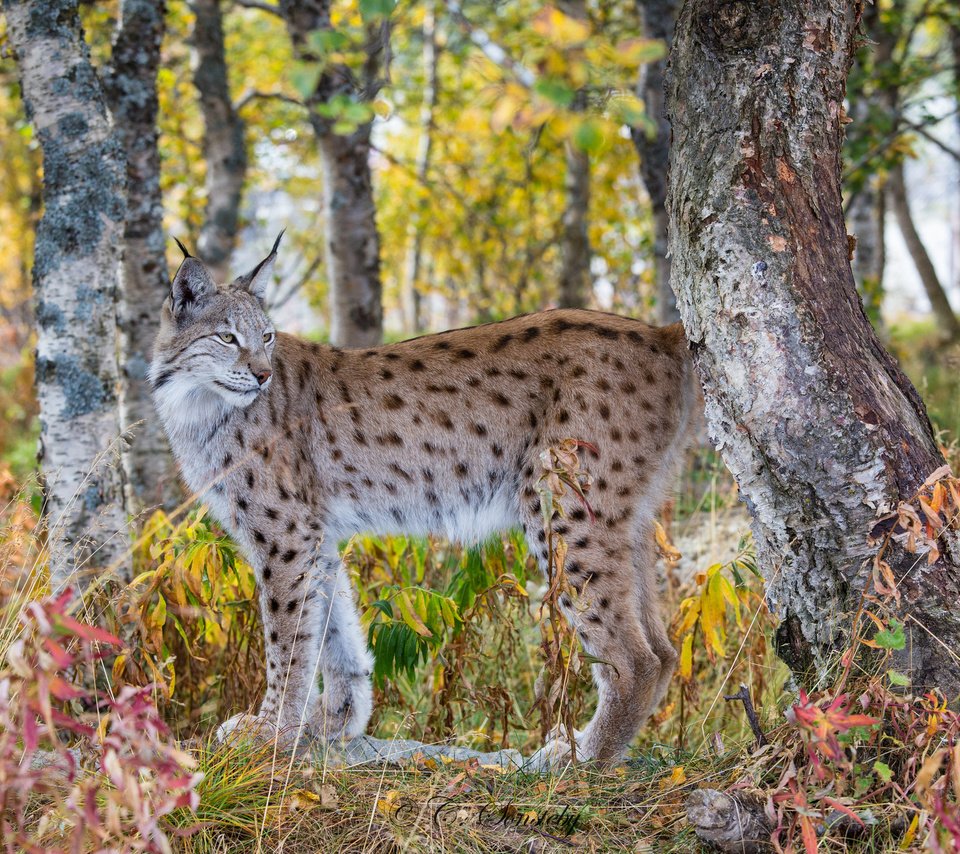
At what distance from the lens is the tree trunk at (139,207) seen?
6.40 metres

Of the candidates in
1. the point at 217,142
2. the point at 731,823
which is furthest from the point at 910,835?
the point at 217,142

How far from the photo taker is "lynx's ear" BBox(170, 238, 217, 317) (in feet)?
14.6

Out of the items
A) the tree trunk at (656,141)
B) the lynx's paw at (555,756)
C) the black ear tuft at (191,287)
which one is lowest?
the lynx's paw at (555,756)

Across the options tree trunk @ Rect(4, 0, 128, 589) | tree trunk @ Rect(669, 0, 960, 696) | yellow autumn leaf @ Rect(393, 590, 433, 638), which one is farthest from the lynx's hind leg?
tree trunk @ Rect(4, 0, 128, 589)

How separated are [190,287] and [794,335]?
8.76 feet

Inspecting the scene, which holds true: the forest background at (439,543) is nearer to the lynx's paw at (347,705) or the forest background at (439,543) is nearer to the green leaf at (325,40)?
the green leaf at (325,40)

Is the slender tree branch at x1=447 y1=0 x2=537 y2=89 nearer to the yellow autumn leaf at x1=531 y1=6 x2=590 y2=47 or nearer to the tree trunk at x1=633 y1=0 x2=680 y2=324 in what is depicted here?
the yellow autumn leaf at x1=531 y1=6 x2=590 y2=47

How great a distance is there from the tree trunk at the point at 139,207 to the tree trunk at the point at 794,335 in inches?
157

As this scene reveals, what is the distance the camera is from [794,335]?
136 inches

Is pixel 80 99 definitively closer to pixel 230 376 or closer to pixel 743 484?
pixel 230 376

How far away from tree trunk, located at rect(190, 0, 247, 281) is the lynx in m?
4.33

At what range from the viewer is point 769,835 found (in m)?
3.00

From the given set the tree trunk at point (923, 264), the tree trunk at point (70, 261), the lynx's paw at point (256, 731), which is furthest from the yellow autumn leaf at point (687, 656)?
the tree trunk at point (923, 264)

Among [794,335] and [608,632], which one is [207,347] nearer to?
[608,632]
